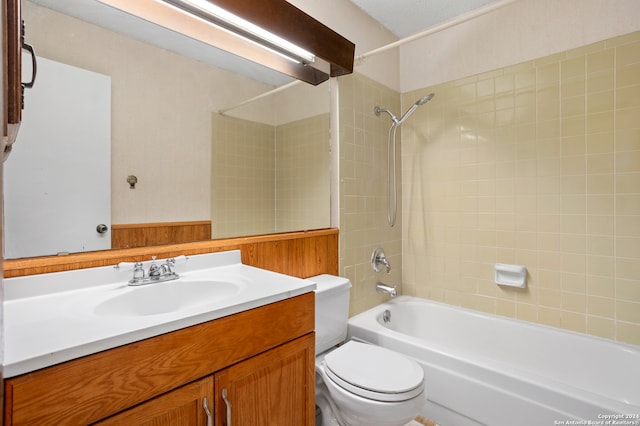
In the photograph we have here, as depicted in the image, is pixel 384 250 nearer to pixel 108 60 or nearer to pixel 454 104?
pixel 454 104

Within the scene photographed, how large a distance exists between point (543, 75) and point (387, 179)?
3.50 ft

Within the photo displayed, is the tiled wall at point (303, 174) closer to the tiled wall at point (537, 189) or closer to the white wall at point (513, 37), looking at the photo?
the tiled wall at point (537, 189)

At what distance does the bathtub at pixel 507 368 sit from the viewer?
1.27m

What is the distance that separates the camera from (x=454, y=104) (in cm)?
222

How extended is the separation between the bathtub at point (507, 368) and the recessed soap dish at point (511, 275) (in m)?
0.22

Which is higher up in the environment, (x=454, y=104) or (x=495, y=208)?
(x=454, y=104)

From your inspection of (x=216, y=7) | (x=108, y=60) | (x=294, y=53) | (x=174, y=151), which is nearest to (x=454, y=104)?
(x=294, y=53)

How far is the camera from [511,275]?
2.01 m

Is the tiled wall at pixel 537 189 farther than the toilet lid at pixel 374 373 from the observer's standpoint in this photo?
Yes

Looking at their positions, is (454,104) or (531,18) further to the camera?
(454,104)

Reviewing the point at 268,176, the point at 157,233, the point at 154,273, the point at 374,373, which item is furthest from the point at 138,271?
the point at 374,373

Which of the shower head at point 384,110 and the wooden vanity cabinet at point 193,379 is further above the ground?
the shower head at point 384,110

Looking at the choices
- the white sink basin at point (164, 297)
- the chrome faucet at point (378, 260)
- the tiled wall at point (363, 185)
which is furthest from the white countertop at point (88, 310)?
the chrome faucet at point (378, 260)

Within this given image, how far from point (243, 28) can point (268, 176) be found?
26.7 inches
